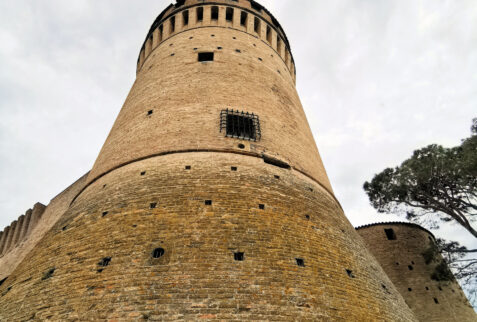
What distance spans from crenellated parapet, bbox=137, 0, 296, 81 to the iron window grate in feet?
14.8

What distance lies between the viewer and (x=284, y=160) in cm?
681

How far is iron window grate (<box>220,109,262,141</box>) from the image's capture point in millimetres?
6816

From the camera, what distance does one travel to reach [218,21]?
10.4 metres

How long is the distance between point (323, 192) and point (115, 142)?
501 cm

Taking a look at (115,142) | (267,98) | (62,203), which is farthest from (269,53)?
(62,203)

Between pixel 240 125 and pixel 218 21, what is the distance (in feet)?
16.8

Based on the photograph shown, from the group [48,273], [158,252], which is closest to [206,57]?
[158,252]

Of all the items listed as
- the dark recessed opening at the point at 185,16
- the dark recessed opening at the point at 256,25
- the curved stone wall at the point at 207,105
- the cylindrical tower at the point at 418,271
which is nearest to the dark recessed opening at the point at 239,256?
the curved stone wall at the point at 207,105

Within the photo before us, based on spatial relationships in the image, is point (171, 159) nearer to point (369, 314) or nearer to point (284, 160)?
point (284, 160)

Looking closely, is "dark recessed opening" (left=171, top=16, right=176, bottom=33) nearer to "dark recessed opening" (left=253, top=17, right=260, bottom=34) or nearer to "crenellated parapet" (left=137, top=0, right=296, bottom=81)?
"crenellated parapet" (left=137, top=0, right=296, bottom=81)

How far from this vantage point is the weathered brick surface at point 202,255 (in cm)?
384

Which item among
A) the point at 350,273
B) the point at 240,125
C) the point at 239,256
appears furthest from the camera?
the point at 240,125

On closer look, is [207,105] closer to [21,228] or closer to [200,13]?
[200,13]

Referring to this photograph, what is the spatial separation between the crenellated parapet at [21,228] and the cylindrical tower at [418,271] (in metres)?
14.7
